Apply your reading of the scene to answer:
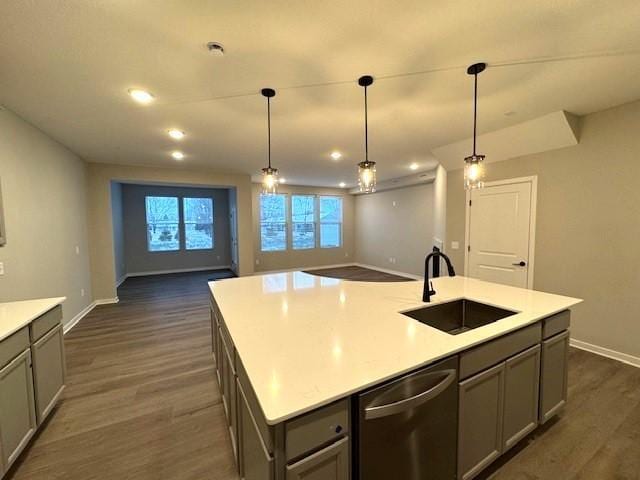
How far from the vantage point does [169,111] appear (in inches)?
108

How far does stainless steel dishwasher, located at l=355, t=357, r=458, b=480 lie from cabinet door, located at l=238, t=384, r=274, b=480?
0.34 m

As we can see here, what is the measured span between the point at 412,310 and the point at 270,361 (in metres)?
1.05

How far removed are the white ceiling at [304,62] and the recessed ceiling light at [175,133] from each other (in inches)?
4.8

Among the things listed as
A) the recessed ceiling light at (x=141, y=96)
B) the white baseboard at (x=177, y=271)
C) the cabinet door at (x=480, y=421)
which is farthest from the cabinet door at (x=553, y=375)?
the white baseboard at (x=177, y=271)

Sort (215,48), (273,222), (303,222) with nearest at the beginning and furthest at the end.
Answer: (215,48) < (273,222) < (303,222)

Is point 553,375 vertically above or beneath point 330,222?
beneath

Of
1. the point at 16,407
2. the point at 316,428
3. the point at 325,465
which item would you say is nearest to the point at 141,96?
the point at 16,407

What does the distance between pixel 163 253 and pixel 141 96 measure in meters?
6.43

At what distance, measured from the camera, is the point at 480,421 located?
1433mm

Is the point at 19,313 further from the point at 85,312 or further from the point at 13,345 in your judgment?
the point at 85,312

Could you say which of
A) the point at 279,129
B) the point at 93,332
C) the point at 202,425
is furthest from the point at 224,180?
the point at 202,425

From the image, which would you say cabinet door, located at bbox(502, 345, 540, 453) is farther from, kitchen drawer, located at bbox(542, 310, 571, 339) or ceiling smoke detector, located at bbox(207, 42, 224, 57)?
ceiling smoke detector, located at bbox(207, 42, 224, 57)

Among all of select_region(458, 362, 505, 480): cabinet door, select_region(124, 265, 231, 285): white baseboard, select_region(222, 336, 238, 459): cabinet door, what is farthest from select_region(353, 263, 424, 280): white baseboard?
select_region(222, 336, 238, 459): cabinet door

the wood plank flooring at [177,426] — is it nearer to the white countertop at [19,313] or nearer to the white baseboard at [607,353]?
the white baseboard at [607,353]
